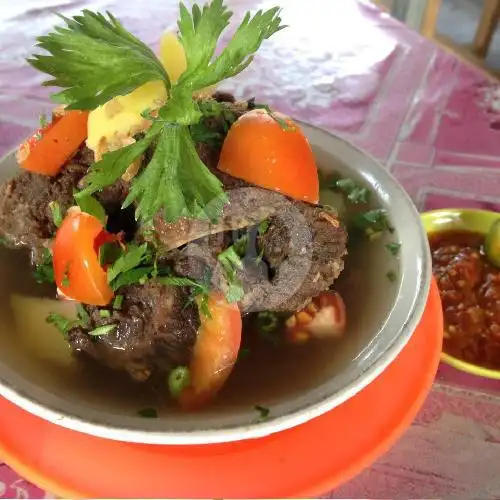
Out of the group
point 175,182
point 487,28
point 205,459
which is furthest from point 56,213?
point 487,28

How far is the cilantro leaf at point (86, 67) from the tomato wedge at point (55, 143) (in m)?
0.22

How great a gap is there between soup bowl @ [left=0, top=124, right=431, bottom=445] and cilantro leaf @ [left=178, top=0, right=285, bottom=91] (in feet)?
1.64

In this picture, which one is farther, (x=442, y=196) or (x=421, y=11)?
(x=421, y=11)

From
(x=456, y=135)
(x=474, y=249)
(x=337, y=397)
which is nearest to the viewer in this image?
(x=337, y=397)

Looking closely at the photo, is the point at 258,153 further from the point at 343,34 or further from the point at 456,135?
the point at 343,34

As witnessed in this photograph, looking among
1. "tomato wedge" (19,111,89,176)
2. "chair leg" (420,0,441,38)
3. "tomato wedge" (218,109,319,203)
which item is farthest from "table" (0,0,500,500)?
"tomato wedge" (19,111,89,176)

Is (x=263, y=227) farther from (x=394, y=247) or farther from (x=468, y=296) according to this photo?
(x=468, y=296)

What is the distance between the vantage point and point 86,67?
890 millimetres

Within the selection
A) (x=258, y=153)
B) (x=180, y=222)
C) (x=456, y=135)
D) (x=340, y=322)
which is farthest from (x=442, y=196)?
(x=180, y=222)

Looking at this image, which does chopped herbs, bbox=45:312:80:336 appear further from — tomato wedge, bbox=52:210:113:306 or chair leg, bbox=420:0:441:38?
chair leg, bbox=420:0:441:38

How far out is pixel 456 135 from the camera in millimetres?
1864

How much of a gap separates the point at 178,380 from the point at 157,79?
19.7 inches

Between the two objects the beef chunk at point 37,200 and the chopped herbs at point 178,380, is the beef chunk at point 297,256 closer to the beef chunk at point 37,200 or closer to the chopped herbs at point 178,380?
the chopped herbs at point 178,380

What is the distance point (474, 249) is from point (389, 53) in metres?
1.03
